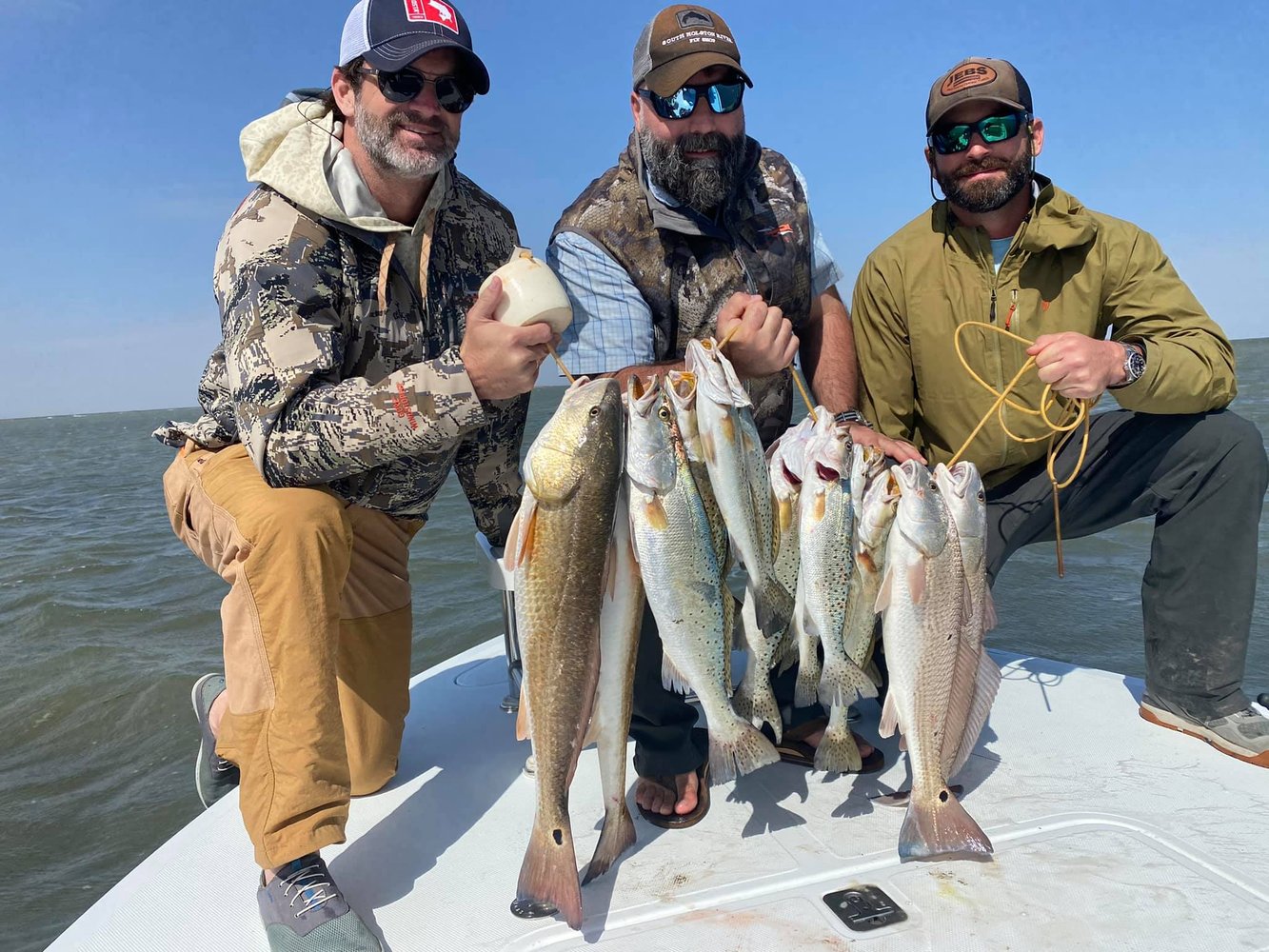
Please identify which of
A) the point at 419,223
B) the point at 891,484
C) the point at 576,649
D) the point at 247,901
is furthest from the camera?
the point at 419,223

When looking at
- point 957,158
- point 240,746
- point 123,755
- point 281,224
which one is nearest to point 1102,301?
point 957,158

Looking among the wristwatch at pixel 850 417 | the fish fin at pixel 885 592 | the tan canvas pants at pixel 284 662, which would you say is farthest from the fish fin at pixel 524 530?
the wristwatch at pixel 850 417

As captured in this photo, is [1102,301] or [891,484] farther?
[1102,301]

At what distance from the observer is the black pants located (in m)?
3.38

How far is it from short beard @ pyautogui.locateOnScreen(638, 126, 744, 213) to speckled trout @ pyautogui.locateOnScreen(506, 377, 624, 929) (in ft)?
5.32

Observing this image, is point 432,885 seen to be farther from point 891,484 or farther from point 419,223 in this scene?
point 419,223

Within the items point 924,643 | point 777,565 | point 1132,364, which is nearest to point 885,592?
point 924,643

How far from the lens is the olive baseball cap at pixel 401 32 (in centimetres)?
334

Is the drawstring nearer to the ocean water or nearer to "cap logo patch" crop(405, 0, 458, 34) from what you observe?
"cap logo patch" crop(405, 0, 458, 34)

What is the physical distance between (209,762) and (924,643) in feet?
10.9

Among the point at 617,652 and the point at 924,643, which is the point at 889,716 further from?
the point at 617,652

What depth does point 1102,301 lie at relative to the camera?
412 cm

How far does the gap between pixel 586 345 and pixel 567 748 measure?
171cm

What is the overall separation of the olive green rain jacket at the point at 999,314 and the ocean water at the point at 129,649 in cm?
377
